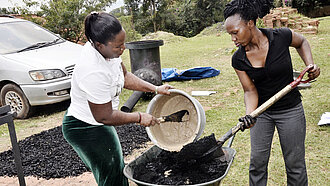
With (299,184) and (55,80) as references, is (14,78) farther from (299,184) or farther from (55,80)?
(299,184)

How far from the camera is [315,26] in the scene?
457 inches

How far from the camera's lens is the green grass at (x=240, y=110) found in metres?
3.26

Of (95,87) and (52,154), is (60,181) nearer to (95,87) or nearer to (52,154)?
(52,154)

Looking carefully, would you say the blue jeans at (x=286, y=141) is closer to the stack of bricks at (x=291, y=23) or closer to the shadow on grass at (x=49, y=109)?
the shadow on grass at (x=49, y=109)

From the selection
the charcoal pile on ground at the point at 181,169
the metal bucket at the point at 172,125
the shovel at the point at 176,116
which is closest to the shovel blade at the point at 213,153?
the charcoal pile on ground at the point at 181,169

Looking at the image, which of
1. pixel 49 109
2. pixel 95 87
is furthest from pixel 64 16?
pixel 95 87

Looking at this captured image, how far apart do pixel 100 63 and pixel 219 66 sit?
270 inches

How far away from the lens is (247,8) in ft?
7.20

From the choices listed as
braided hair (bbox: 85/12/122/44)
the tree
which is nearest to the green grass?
braided hair (bbox: 85/12/122/44)

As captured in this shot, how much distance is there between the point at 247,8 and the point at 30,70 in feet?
15.0

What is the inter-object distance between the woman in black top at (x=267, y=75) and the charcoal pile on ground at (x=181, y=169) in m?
0.37

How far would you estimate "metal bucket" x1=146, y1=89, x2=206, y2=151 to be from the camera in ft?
8.45

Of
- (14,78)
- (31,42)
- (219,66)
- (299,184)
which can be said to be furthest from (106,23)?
(219,66)

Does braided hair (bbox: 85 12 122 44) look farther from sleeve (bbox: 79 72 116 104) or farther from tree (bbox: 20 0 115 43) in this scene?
tree (bbox: 20 0 115 43)
